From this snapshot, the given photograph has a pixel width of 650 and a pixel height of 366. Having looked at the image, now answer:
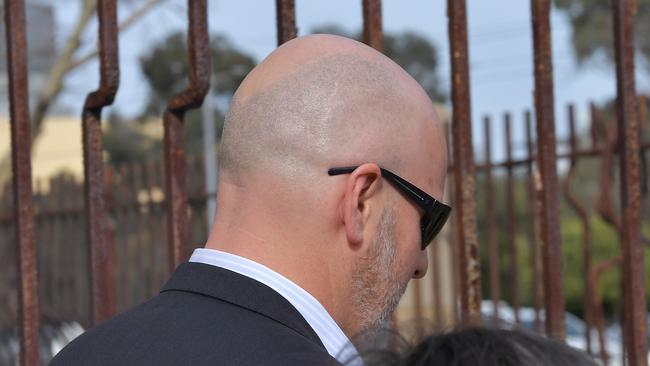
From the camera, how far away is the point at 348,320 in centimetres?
139

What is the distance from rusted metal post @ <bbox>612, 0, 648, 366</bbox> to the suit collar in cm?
71

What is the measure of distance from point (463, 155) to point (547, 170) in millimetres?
160

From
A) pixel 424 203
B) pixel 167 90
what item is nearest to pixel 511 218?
pixel 424 203

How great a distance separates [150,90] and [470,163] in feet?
95.3

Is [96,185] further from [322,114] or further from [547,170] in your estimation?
[547,170]

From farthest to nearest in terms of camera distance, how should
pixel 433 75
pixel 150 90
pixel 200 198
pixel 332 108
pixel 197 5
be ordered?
pixel 433 75
pixel 150 90
pixel 200 198
pixel 197 5
pixel 332 108

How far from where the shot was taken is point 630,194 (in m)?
1.72

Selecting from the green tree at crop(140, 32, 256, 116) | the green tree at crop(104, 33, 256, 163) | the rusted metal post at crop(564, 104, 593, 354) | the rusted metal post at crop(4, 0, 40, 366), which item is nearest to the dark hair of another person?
the rusted metal post at crop(4, 0, 40, 366)

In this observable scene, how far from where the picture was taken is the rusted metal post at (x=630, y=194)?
1719 mm

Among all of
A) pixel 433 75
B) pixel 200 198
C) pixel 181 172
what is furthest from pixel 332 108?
pixel 433 75

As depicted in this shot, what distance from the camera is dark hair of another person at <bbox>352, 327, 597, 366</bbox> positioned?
1.11 metres

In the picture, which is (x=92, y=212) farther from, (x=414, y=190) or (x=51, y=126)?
(x=51, y=126)

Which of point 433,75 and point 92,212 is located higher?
point 433,75

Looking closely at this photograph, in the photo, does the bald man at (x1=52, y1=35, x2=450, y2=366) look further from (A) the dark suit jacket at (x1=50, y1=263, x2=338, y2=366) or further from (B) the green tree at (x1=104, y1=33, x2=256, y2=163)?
(B) the green tree at (x1=104, y1=33, x2=256, y2=163)
